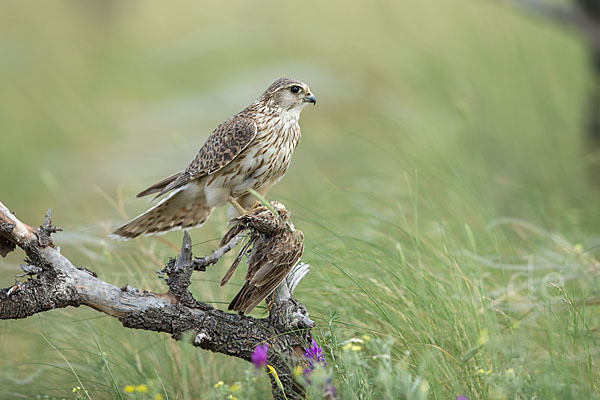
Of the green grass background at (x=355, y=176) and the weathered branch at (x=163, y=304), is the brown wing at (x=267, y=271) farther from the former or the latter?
the green grass background at (x=355, y=176)

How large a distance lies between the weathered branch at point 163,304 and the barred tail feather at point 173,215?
689 millimetres

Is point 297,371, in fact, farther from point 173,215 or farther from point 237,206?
point 173,215

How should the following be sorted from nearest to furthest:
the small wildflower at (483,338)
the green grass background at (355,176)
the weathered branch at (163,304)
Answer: the small wildflower at (483,338)
the weathered branch at (163,304)
the green grass background at (355,176)

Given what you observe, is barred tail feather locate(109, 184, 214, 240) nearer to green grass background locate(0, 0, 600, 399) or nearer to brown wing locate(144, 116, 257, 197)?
brown wing locate(144, 116, 257, 197)

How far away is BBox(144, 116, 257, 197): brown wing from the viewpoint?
2980 millimetres

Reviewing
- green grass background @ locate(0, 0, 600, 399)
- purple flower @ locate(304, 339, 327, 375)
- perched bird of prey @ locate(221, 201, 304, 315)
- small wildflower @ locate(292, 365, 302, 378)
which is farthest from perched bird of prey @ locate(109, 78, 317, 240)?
small wildflower @ locate(292, 365, 302, 378)

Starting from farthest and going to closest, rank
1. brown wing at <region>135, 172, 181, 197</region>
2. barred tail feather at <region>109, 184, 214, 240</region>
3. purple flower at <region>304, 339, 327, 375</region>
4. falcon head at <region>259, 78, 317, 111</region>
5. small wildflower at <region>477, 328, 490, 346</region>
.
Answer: falcon head at <region>259, 78, 317, 111</region> → brown wing at <region>135, 172, 181, 197</region> → barred tail feather at <region>109, 184, 214, 240</region> → purple flower at <region>304, 339, 327, 375</region> → small wildflower at <region>477, 328, 490, 346</region>

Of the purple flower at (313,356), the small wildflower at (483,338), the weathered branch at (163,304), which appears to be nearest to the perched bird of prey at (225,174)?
the weathered branch at (163,304)

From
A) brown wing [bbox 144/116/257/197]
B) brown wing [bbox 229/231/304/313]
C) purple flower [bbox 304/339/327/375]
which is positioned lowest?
purple flower [bbox 304/339/327/375]

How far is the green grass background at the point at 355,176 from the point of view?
2.63 m

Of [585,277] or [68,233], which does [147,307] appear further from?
[585,277]

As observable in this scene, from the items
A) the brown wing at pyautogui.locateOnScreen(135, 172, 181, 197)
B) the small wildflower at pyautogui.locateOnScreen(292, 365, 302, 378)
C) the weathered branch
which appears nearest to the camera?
the small wildflower at pyautogui.locateOnScreen(292, 365, 302, 378)

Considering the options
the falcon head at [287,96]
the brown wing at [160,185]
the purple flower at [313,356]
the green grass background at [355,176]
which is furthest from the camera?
the falcon head at [287,96]

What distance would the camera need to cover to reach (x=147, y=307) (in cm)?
223
